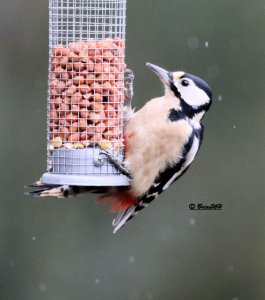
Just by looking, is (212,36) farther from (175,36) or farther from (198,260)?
(198,260)

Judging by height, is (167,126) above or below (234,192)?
above

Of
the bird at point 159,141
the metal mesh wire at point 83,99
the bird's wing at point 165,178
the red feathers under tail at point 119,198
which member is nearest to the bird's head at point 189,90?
the bird at point 159,141

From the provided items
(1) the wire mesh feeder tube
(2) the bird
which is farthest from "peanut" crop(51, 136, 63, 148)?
(2) the bird

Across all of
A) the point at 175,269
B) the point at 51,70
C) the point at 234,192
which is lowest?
the point at 175,269

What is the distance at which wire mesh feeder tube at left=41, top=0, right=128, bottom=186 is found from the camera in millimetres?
5324

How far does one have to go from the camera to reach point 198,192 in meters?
9.18

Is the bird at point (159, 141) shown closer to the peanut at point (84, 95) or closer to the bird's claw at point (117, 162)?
the bird's claw at point (117, 162)

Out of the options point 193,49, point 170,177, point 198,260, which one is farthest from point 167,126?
point 198,260

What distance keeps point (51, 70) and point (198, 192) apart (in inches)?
155

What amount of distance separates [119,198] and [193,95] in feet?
2.07

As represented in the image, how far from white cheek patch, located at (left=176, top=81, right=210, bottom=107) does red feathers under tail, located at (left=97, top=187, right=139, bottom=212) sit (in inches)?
20.9

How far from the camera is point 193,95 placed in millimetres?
5508

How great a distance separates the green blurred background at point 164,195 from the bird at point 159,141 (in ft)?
10.5

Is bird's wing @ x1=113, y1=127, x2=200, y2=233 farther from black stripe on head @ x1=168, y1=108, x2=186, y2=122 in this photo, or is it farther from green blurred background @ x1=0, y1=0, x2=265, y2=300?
green blurred background @ x1=0, y1=0, x2=265, y2=300
